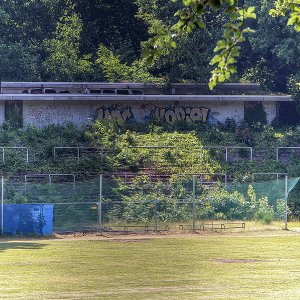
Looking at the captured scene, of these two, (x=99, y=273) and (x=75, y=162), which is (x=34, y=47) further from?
(x=99, y=273)

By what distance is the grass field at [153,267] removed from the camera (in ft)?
68.5

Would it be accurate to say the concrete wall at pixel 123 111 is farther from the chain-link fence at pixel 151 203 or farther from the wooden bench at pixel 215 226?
the wooden bench at pixel 215 226

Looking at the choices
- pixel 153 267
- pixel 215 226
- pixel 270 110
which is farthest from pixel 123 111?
pixel 153 267

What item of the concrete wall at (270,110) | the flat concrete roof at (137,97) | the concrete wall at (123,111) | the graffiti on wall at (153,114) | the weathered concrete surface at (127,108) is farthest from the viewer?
the concrete wall at (270,110)

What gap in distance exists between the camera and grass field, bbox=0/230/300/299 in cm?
2089

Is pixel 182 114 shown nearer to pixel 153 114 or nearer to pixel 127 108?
pixel 153 114

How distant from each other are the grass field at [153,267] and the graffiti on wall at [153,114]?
2179cm

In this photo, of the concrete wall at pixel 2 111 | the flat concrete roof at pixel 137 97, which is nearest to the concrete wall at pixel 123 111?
the flat concrete roof at pixel 137 97

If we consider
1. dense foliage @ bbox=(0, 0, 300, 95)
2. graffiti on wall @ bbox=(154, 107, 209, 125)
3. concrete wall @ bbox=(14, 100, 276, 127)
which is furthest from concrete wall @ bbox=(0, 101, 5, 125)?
graffiti on wall @ bbox=(154, 107, 209, 125)

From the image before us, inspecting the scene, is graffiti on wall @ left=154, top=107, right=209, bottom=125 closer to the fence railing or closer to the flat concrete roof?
the flat concrete roof

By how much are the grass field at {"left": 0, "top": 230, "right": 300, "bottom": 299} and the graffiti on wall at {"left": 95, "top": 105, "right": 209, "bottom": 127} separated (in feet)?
71.5

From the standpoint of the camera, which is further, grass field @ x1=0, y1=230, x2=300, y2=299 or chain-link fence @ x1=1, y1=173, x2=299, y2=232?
chain-link fence @ x1=1, y1=173, x2=299, y2=232

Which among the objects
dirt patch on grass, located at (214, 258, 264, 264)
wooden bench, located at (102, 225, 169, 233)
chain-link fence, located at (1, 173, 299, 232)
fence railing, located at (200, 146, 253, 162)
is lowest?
dirt patch on grass, located at (214, 258, 264, 264)

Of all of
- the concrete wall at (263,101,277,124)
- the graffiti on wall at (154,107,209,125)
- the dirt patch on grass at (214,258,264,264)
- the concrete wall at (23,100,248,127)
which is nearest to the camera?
the dirt patch on grass at (214,258,264,264)
